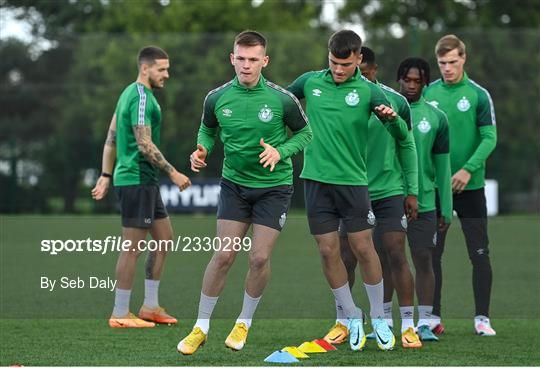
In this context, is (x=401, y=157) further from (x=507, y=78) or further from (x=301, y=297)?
(x=507, y=78)

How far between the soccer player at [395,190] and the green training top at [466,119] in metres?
1.14

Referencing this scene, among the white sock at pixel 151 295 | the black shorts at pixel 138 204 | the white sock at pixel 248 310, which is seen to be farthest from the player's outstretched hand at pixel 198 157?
the white sock at pixel 151 295

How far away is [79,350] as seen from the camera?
7469mm

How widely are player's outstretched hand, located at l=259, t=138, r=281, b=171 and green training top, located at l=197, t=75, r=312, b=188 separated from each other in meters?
0.20

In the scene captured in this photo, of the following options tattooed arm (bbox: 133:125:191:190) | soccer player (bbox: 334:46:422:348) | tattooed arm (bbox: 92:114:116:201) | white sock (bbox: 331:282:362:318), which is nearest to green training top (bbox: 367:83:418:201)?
soccer player (bbox: 334:46:422:348)

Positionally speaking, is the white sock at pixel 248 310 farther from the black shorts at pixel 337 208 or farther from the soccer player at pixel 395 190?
the soccer player at pixel 395 190

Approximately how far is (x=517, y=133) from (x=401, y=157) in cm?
1641

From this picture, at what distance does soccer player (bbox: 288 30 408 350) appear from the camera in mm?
7438

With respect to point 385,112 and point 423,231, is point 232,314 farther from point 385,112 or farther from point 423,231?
point 385,112

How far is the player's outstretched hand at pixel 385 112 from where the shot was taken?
723 cm

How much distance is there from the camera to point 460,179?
28.4ft

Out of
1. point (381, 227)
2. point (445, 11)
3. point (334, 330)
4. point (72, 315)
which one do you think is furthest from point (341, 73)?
point (445, 11)

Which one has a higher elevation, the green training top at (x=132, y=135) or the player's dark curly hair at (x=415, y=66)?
the player's dark curly hair at (x=415, y=66)

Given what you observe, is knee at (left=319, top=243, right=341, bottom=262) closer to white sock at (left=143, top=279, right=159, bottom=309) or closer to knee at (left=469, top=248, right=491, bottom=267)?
knee at (left=469, top=248, right=491, bottom=267)
